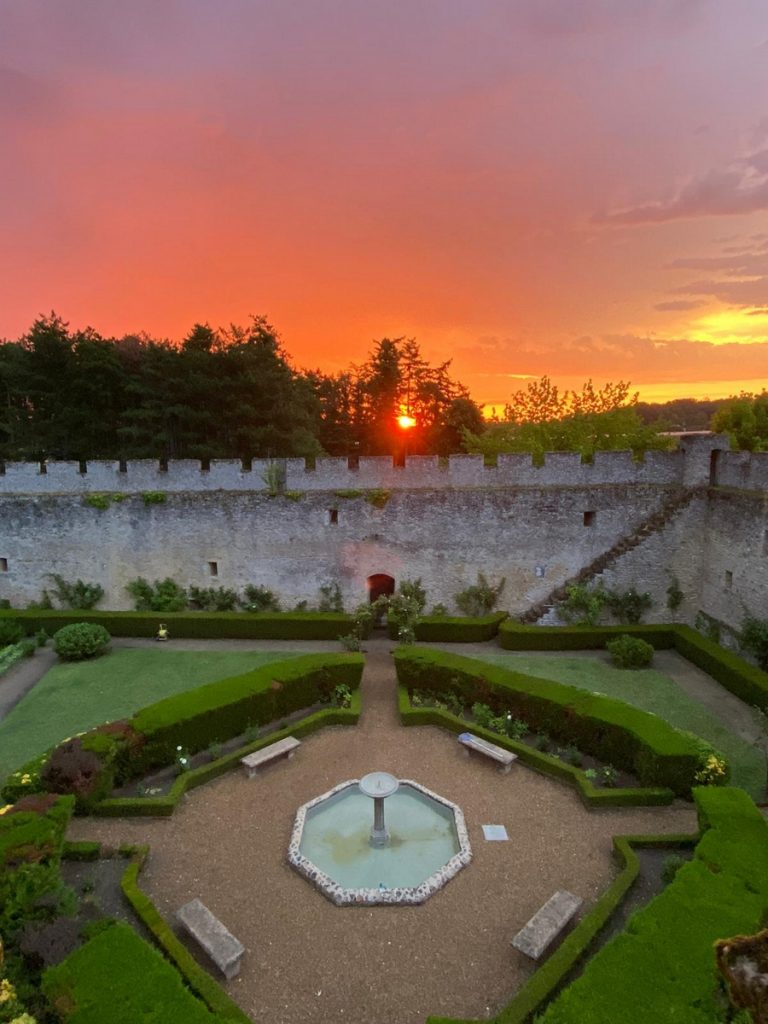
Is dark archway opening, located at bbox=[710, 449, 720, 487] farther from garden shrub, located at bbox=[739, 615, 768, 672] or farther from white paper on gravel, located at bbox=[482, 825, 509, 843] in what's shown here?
white paper on gravel, located at bbox=[482, 825, 509, 843]

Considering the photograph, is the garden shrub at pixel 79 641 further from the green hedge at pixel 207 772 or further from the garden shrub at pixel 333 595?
the green hedge at pixel 207 772

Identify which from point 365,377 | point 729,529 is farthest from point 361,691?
point 365,377

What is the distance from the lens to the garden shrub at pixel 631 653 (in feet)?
53.1

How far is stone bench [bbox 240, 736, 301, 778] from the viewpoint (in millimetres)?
11328

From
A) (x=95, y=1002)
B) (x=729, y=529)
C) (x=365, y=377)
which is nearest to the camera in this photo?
(x=95, y=1002)

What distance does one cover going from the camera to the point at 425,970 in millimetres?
7164

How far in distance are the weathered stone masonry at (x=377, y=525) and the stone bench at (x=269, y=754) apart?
28.2ft

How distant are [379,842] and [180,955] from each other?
3458 mm

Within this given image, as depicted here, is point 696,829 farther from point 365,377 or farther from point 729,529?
point 365,377

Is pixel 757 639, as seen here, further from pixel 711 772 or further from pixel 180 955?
pixel 180 955

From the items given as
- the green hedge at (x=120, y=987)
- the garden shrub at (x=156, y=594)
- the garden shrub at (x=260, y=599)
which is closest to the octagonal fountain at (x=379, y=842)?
the green hedge at (x=120, y=987)

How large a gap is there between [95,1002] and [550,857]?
6.66 meters

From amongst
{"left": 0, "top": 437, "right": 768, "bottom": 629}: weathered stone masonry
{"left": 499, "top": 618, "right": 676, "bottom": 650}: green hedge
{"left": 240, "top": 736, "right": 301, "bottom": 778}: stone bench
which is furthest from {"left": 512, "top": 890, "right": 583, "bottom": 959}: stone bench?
{"left": 0, "top": 437, "right": 768, "bottom": 629}: weathered stone masonry

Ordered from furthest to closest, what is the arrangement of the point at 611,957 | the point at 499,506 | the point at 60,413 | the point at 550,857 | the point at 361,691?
the point at 60,413, the point at 499,506, the point at 361,691, the point at 550,857, the point at 611,957
